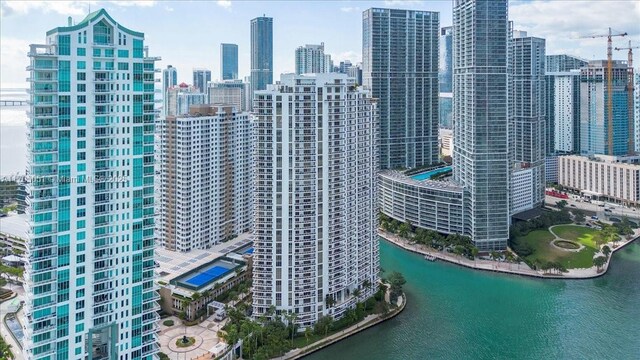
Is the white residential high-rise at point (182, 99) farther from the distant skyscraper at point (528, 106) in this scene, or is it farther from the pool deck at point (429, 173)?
the distant skyscraper at point (528, 106)

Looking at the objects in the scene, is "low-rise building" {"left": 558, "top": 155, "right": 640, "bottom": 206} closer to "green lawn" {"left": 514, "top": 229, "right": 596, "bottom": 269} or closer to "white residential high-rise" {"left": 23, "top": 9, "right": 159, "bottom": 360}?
"green lawn" {"left": 514, "top": 229, "right": 596, "bottom": 269}

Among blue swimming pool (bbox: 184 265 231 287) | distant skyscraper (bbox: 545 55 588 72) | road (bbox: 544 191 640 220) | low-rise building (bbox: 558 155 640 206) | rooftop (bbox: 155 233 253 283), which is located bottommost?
blue swimming pool (bbox: 184 265 231 287)

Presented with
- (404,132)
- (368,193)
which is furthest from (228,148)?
(404,132)

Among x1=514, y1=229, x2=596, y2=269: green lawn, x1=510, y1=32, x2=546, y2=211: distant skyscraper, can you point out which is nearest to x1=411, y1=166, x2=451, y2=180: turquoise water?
x1=510, y1=32, x2=546, y2=211: distant skyscraper

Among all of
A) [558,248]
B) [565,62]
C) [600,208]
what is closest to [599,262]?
[558,248]

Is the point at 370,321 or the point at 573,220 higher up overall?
the point at 573,220

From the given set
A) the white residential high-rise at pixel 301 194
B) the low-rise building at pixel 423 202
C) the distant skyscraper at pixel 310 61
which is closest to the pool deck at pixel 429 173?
the low-rise building at pixel 423 202

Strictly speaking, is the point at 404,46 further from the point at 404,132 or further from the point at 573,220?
the point at 573,220

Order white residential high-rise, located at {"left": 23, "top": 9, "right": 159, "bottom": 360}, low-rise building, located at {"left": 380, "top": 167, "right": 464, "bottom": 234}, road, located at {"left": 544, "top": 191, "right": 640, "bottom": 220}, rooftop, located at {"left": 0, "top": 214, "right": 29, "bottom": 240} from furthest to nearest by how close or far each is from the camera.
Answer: road, located at {"left": 544, "top": 191, "right": 640, "bottom": 220} → low-rise building, located at {"left": 380, "top": 167, "right": 464, "bottom": 234} → rooftop, located at {"left": 0, "top": 214, "right": 29, "bottom": 240} → white residential high-rise, located at {"left": 23, "top": 9, "right": 159, "bottom": 360}
